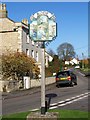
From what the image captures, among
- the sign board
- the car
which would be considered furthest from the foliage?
the sign board

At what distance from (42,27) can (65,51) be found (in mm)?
110137

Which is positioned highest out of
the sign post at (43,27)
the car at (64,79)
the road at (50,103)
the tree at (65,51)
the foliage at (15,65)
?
the tree at (65,51)

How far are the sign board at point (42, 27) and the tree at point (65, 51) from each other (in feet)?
357

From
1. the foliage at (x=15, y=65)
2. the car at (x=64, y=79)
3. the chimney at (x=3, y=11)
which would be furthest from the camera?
the chimney at (x=3, y=11)

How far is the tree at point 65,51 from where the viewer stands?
119m

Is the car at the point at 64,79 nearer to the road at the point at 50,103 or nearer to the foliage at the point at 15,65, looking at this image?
the foliage at the point at 15,65

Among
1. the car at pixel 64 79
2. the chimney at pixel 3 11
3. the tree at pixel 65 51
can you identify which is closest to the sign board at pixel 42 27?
the car at pixel 64 79

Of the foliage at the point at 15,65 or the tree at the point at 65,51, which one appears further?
the tree at the point at 65,51

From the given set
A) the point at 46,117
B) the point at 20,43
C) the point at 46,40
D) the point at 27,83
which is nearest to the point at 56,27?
the point at 46,40

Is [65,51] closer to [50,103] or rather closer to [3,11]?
[3,11]

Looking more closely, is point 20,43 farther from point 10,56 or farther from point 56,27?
point 56,27

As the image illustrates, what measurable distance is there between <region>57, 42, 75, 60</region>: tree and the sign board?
10895 cm

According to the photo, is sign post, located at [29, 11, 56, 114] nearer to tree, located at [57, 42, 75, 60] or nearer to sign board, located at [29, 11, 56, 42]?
sign board, located at [29, 11, 56, 42]

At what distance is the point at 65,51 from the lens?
119312 millimetres
